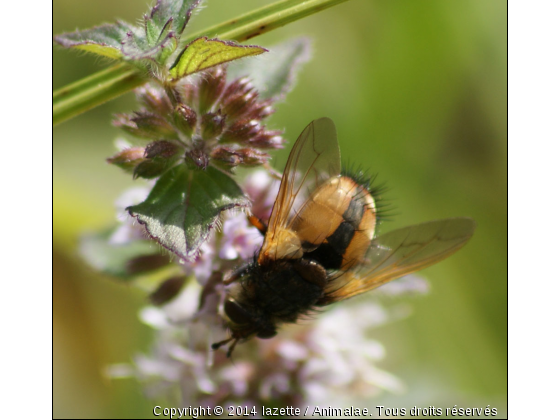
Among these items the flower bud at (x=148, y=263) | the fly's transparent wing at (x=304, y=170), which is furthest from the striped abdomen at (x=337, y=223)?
the flower bud at (x=148, y=263)

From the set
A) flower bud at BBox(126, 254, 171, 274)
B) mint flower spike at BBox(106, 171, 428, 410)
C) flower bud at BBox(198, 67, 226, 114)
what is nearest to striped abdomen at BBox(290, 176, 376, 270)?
mint flower spike at BBox(106, 171, 428, 410)

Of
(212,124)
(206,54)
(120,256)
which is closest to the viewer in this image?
(206,54)

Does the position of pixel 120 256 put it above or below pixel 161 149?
below

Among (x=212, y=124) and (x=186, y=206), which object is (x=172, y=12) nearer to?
(x=212, y=124)

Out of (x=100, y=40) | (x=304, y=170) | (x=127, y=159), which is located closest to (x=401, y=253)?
(x=304, y=170)

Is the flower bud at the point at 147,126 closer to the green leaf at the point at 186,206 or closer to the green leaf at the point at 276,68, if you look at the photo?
the green leaf at the point at 186,206
